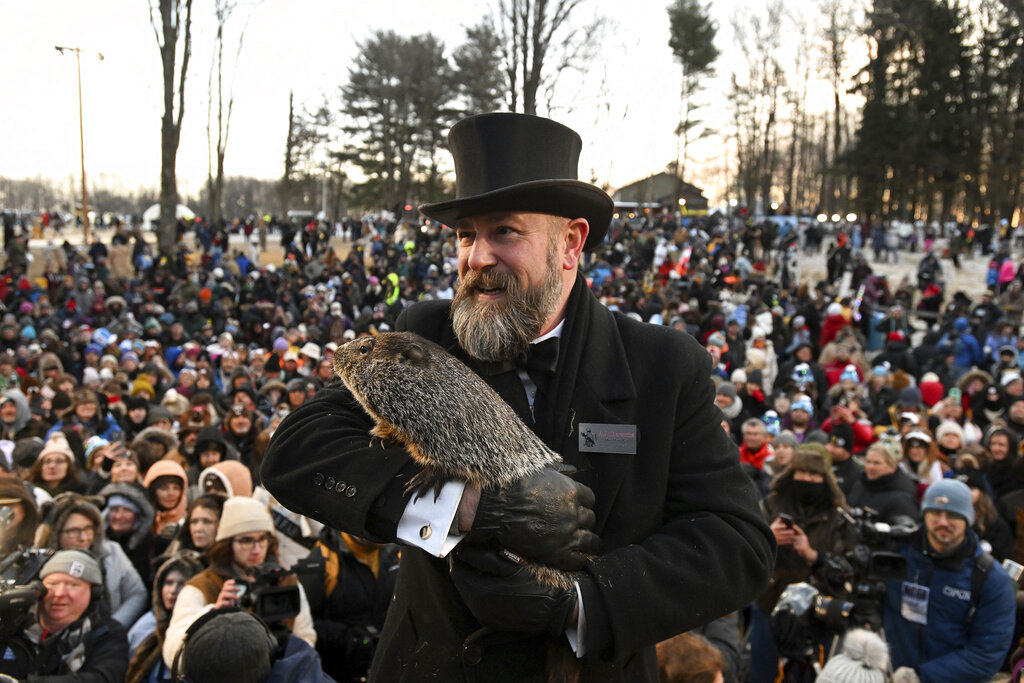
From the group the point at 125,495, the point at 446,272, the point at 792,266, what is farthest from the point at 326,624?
the point at 792,266

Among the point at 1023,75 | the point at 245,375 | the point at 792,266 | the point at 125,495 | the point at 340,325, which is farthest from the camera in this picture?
the point at 1023,75

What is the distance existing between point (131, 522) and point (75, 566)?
146 centimetres

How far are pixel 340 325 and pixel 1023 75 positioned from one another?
38.6 metres

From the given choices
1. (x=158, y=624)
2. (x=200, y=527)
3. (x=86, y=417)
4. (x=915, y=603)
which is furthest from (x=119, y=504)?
(x=915, y=603)

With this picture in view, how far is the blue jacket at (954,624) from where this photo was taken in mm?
4191

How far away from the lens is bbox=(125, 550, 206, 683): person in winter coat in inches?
149

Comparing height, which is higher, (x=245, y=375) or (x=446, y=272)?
(x=446, y=272)

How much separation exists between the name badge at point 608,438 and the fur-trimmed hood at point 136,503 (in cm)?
458

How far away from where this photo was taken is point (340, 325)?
15219 mm

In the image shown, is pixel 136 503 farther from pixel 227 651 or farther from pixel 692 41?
pixel 692 41

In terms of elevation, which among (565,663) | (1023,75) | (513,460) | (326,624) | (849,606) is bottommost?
(326,624)

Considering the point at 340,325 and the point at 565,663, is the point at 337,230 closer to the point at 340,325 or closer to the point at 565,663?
the point at 340,325

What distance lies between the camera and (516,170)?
6.18 ft

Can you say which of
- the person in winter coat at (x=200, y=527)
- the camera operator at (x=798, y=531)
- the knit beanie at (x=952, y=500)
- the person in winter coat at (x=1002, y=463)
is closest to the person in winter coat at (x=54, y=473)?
the person in winter coat at (x=200, y=527)
